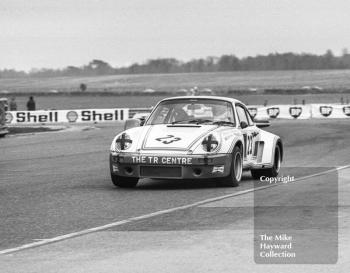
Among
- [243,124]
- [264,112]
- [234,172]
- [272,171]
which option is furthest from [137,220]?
[264,112]

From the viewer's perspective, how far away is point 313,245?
7543 mm

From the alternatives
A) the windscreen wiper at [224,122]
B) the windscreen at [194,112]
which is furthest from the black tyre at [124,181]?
the windscreen wiper at [224,122]

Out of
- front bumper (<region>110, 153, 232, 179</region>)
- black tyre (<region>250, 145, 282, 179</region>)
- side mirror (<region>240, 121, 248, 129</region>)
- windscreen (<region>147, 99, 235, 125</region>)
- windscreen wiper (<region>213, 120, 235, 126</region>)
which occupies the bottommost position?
black tyre (<region>250, 145, 282, 179</region>)

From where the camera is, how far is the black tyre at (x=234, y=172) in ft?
41.1

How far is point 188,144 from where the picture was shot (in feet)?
40.0

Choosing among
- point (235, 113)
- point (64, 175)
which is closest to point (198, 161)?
point (235, 113)

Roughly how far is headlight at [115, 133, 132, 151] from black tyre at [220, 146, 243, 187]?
1.39 meters

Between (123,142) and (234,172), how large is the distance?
5.20ft

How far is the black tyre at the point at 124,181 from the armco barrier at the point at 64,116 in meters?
37.0

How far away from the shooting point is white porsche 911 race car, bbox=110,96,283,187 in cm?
1216

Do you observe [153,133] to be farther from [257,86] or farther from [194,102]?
[257,86]

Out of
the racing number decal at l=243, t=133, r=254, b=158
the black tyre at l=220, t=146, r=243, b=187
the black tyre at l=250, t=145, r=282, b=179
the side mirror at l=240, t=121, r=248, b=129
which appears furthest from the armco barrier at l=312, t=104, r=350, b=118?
the black tyre at l=220, t=146, r=243, b=187

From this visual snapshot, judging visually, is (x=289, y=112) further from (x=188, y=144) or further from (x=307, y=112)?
(x=188, y=144)

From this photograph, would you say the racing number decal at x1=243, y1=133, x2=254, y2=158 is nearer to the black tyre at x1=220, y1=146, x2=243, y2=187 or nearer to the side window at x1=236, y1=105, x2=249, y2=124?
the side window at x1=236, y1=105, x2=249, y2=124
